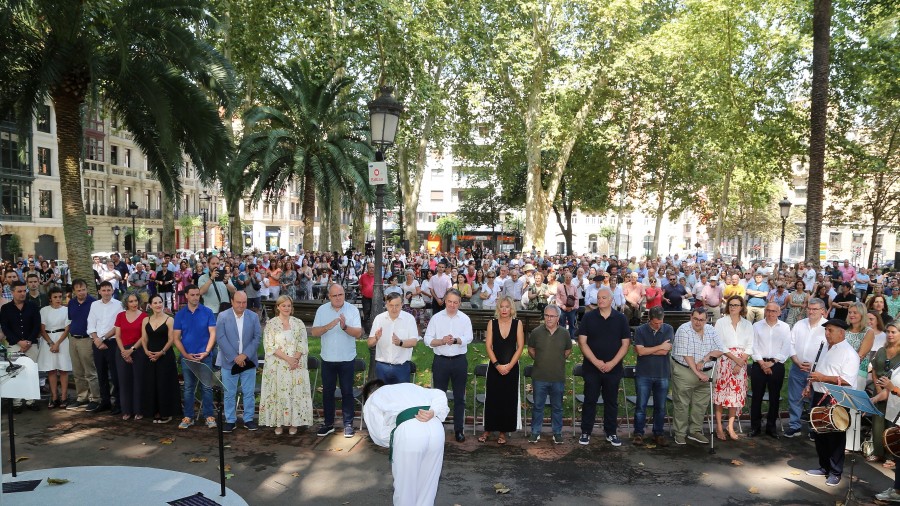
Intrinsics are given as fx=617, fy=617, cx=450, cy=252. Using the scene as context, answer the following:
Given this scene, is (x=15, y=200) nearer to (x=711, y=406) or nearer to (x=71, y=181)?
(x=71, y=181)

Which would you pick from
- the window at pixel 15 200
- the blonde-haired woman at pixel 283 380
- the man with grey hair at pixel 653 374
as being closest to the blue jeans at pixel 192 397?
the blonde-haired woman at pixel 283 380

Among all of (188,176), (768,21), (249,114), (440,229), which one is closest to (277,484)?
(249,114)

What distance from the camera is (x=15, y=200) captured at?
3947 cm

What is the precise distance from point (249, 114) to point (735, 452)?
Result: 21290 mm

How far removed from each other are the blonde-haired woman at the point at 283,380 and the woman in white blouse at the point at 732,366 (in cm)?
531

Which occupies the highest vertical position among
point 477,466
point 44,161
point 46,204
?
point 44,161

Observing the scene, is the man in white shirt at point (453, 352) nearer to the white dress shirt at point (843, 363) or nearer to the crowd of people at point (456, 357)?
the crowd of people at point (456, 357)

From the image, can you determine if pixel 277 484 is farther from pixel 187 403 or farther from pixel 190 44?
pixel 190 44

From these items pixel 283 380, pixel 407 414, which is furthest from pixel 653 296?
pixel 407 414

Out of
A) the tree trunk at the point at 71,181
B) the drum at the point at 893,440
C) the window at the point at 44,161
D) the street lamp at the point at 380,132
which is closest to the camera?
the drum at the point at 893,440

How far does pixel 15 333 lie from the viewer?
861 centimetres

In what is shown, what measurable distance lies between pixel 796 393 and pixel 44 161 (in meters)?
47.5

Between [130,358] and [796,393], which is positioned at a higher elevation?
[130,358]

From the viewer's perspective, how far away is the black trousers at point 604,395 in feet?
25.2
